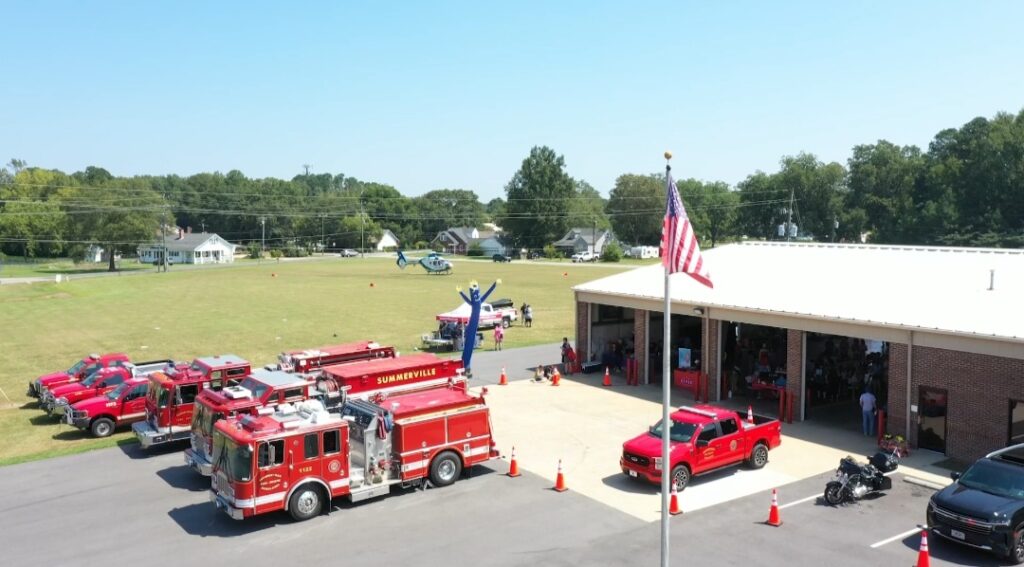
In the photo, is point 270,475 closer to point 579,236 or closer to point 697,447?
point 697,447

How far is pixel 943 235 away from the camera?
98.1 m

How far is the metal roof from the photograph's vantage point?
67.1 ft

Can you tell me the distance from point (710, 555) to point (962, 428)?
988cm

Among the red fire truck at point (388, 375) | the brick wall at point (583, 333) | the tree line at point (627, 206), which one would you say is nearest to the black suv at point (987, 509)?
the red fire truck at point (388, 375)

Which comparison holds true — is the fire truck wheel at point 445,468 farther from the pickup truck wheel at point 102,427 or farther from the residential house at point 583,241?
the residential house at point 583,241

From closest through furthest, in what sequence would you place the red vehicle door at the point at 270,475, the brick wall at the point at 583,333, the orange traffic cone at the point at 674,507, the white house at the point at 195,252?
the red vehicle door at the point at 270,475, the orange traffic cone at the point at 674,507, the brick wall at the point at 583,333, the white house at the point at 195,252

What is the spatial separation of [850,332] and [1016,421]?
4615 mm

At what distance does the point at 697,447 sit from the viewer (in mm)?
17453

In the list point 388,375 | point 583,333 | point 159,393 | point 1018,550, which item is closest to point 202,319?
point 583,333

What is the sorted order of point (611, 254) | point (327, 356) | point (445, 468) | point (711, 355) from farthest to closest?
point (611, 254), point (711, 355), point (327, 356), point (445, 468)

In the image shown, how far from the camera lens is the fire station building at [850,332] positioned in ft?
63.3

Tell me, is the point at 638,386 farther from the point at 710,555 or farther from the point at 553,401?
the point at 710,555

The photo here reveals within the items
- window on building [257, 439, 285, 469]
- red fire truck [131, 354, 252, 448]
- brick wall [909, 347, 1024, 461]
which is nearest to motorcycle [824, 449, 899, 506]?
brick wall [909, 347, 1024, 461]

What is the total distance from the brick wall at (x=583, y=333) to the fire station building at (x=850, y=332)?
0.04 meters
